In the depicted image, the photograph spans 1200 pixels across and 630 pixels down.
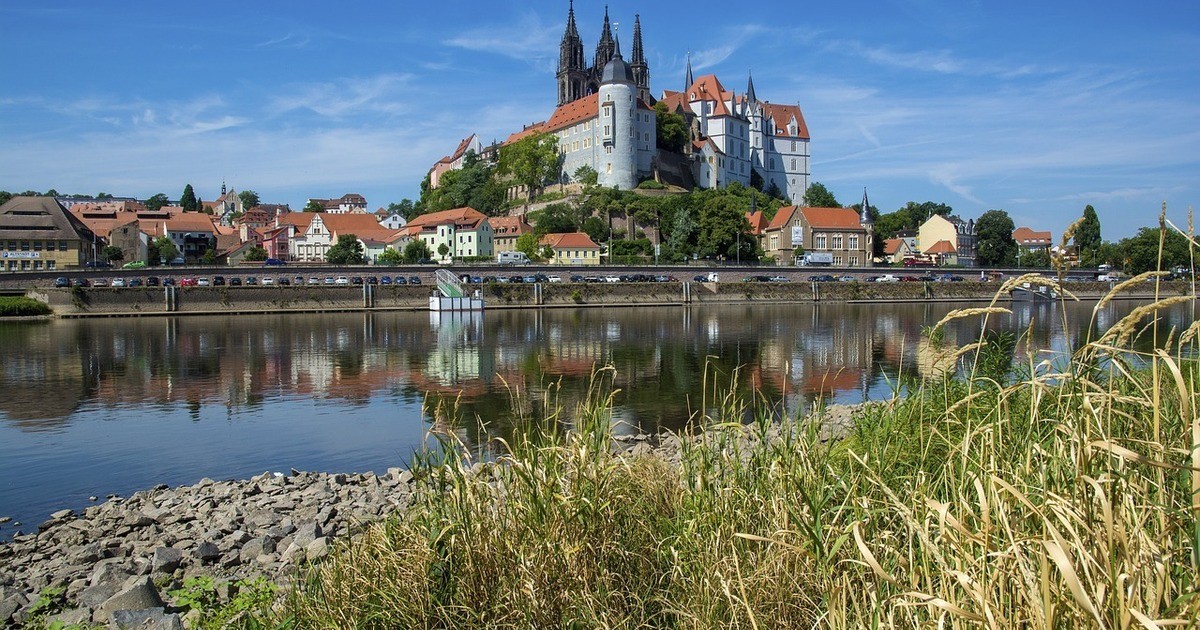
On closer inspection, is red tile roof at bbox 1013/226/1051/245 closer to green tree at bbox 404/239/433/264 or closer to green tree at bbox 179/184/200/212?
green tree at bbox 404/239/433/264

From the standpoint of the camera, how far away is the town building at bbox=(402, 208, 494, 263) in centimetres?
10544

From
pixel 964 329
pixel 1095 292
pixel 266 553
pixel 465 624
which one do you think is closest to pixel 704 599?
pixel 465 624

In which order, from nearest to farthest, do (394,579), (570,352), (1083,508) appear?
1. (1083,508)
2. (394,579)
3. (570,352)

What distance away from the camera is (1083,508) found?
3533 millimetres

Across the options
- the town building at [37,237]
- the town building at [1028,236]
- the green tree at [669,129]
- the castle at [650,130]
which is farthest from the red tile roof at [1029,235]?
the town building at [37,237]

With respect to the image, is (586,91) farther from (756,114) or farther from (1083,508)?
(1083,508)

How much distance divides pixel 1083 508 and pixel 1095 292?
88838 millimetres

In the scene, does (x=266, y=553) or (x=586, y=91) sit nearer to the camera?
(x=266, y=553)

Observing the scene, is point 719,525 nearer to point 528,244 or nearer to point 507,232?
point 528,244

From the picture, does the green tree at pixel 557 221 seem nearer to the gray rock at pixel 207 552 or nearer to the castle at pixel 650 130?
the castle at pixel 650 130

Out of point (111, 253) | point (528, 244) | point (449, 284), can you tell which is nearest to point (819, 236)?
point (528, 244)

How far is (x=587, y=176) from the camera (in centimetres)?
11219

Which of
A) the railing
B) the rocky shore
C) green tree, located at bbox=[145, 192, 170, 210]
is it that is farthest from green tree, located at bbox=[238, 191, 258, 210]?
the rocky shore

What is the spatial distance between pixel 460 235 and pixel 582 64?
142ft
